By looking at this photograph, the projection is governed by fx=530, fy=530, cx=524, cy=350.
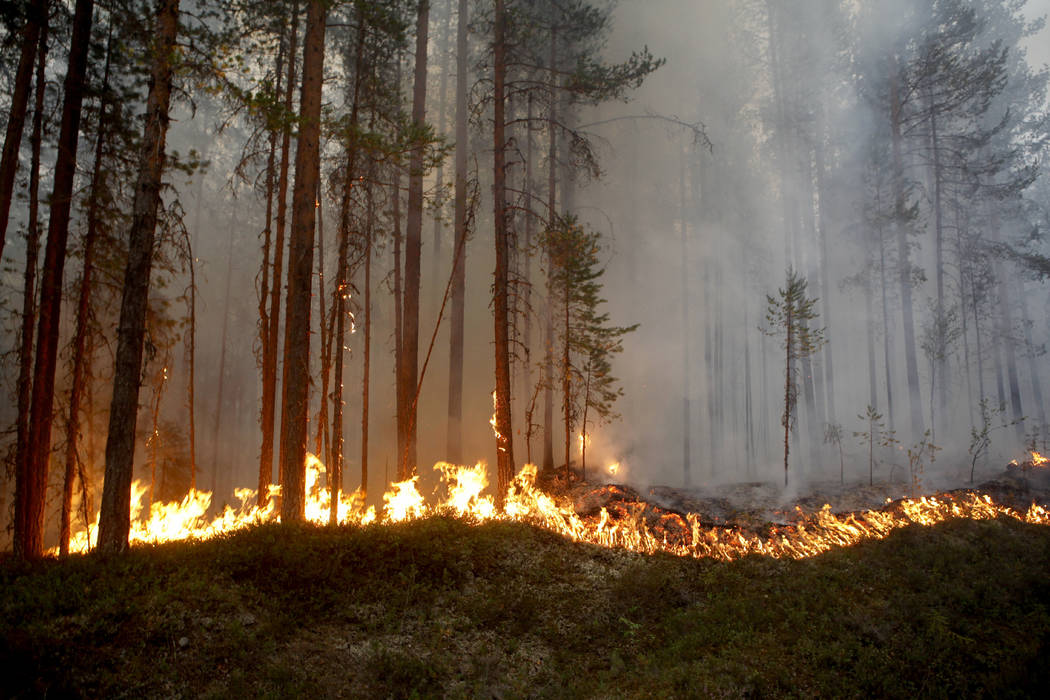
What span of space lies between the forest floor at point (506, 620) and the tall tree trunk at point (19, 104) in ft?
18.8

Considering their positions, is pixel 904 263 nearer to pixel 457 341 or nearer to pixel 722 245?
pixel 722 245

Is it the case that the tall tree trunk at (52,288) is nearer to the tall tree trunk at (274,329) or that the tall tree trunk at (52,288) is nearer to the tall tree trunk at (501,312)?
the tall tree trunk at (274,329)

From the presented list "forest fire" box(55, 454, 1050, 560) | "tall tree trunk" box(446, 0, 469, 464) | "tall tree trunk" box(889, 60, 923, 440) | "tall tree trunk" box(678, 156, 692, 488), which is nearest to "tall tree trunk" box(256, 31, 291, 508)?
"forest fire" box(55, 454, 1050, 560)

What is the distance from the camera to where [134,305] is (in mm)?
7805

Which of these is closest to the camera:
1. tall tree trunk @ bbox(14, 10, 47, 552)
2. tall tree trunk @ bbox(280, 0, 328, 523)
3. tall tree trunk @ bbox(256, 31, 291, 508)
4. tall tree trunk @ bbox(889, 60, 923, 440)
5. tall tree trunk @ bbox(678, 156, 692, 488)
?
tall tree trunk @ bbox(14, 10, 47, 552)

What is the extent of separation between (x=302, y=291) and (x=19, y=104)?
5186mm

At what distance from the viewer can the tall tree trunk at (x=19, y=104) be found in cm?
829

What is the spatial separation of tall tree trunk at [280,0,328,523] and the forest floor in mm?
1638

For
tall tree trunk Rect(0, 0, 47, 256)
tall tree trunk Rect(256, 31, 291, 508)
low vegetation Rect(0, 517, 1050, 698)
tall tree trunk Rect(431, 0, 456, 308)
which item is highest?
tall tree trunk Rect(431, 0, 456, 308)

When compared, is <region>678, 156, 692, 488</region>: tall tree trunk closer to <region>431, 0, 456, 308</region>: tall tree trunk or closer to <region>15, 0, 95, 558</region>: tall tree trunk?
<region>431, 0, 456, 308</region>: tall tree trunk

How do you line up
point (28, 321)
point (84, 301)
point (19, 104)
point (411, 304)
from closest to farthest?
point (19, 104) → point (28, 321) → point (84, 301) → point (411, 304)

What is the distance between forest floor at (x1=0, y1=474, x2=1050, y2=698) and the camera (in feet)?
16.8

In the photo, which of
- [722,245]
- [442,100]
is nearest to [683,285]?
[722,245]

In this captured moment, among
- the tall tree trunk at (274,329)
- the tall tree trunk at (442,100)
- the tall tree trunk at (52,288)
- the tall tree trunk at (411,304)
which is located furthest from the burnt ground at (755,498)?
the tall tree trunk at (442,100)
